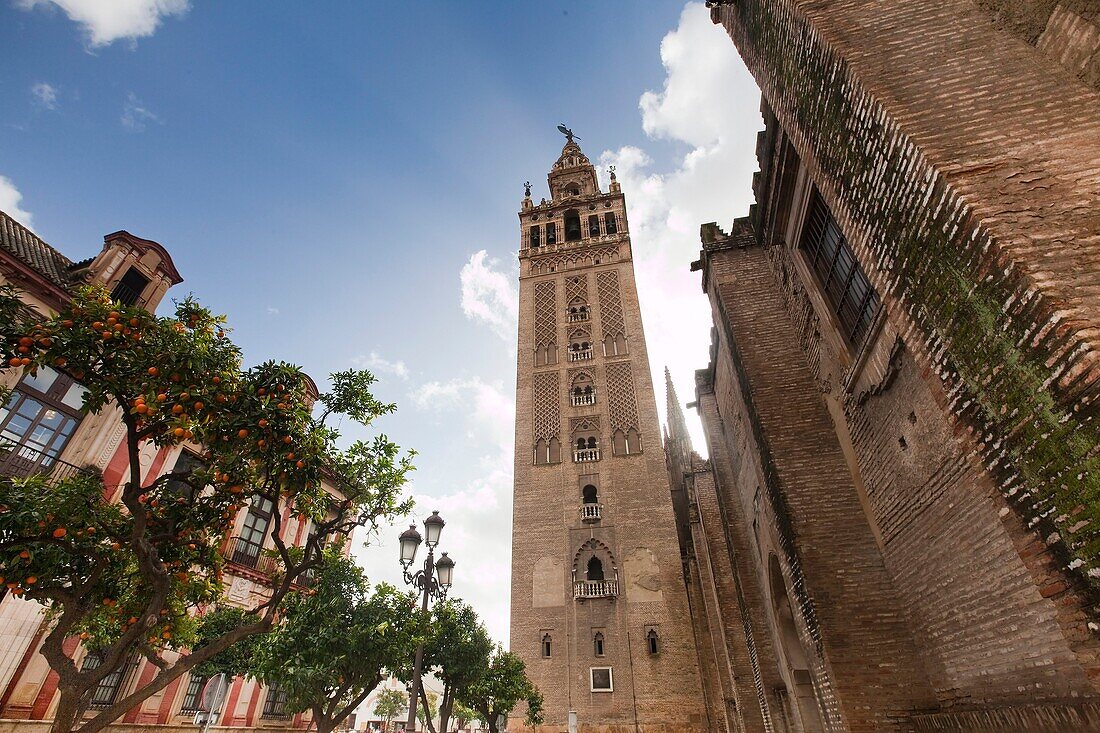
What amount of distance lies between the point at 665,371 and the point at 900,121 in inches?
1655

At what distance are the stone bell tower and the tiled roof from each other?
1616cm

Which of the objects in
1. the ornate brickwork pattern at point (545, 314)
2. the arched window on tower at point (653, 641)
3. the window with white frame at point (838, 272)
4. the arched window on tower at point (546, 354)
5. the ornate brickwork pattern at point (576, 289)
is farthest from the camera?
the ornate brickwork pattern at point (576, 289)

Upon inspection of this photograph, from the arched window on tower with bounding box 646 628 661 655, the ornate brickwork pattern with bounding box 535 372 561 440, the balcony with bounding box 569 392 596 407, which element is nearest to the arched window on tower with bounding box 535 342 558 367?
the ornate brickwork pattern with bounding box 535 372 561 440

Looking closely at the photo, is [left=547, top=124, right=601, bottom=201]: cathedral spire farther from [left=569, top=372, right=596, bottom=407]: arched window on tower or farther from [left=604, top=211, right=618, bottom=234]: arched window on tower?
[left=569, top=372, right=596, bottom=407]: arched window on tower

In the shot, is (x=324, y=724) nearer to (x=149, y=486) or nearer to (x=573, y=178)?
(x=149, y=486)

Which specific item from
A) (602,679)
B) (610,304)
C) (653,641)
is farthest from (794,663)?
(610,304)

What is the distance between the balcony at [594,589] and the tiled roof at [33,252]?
17406 millimetres

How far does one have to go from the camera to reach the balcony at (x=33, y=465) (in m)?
9.66

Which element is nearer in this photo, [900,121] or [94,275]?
[900,121]

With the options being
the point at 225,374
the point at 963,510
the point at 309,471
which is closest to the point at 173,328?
the point at 225,374

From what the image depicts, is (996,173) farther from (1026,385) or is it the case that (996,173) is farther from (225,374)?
(225,374)

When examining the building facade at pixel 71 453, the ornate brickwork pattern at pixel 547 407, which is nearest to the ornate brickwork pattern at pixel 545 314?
the ornate brickwork pattern at pixel 547 407

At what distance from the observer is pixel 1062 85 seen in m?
3.43

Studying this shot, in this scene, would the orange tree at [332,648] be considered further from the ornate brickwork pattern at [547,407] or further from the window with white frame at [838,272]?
the ornate brickwork pattern at [547,407]
